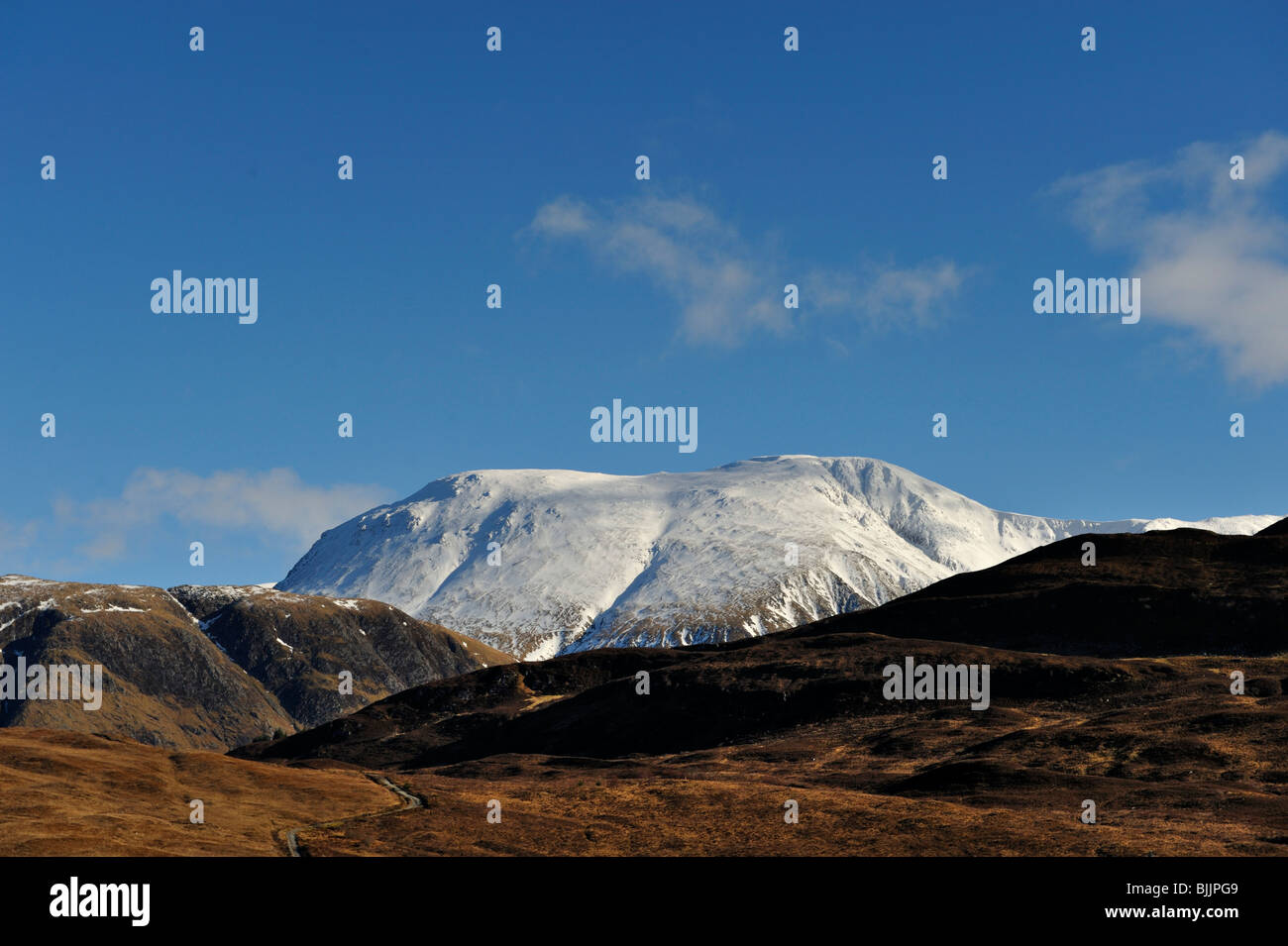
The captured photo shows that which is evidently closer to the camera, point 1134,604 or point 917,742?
point 917,742

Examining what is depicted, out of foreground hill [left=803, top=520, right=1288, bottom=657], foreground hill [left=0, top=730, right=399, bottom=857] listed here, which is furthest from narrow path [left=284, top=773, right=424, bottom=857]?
foreground hill [left=803, top=520, right=1288, bottom=657]

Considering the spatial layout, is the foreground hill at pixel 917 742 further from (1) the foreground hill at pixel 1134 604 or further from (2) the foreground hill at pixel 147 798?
(2) the foreground hill at pixel 147 798

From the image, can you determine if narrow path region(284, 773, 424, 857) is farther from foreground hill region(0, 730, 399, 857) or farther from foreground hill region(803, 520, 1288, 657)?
foreground hill region(803, 520, 1288, 657)

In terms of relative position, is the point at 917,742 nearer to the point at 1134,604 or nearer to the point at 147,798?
the point at 1134,604

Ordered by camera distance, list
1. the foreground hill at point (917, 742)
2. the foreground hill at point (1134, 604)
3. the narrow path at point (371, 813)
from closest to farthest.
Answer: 1. the narrow path at point (371, 813)
2. the foreground hill at point (917, 742)
3. the foreground hill at point (1134, 604)

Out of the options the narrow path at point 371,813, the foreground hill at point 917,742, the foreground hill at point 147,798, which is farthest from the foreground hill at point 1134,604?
the foreground hill at point 147,798

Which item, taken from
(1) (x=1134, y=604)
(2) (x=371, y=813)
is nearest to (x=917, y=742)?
(2) (x=371, y=813)

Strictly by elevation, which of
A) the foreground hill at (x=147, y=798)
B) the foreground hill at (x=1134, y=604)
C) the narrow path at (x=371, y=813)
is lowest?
the narrow path at (x=371, y=813)
